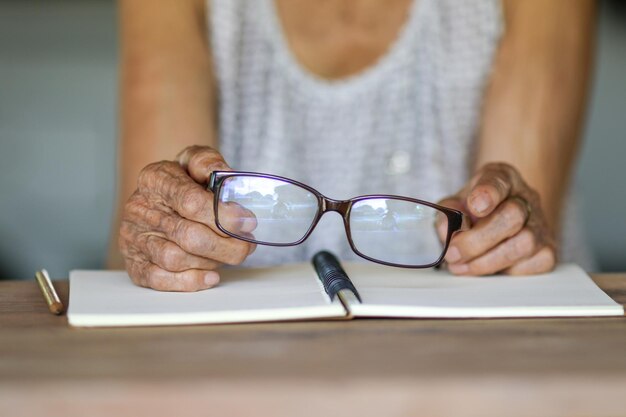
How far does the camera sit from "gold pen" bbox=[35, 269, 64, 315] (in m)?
0.68

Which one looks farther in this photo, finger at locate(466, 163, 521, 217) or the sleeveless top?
the sleeveless top

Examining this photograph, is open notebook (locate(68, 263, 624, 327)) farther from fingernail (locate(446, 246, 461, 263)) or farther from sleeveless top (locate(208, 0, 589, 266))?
sleeveless top (locate(208, 0, 589, 266))

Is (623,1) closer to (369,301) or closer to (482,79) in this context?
(482,79)

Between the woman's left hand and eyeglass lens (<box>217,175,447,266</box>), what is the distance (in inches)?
1.3

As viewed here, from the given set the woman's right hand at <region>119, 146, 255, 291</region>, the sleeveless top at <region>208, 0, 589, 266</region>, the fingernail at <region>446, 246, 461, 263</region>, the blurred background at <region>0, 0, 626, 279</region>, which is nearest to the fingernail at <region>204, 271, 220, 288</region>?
the woman's right hand at <region>119, 146, 255, 291</region>

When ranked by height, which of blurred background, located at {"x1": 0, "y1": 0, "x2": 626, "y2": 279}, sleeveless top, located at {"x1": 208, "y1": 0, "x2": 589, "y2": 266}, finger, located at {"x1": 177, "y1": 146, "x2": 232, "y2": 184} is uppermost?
finger, located at {"x1": 177, "y1": 146, "x2": 232, "y2": 184}

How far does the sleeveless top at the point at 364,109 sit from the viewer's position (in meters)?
1.29

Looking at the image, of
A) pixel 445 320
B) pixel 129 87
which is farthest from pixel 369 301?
pixel 129 87

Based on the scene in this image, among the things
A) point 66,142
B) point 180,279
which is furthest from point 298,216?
point 66,142

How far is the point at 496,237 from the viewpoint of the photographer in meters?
0.84

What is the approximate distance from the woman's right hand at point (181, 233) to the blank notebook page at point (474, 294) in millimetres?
121

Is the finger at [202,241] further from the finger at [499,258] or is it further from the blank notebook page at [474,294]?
the finger at [499,258]

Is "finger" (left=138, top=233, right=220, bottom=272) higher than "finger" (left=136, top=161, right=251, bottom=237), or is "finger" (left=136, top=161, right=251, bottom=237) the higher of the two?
"finger" (left=136, top=161, right=251, bottom=237)

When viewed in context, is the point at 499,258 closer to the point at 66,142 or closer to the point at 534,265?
the point at 534,265
